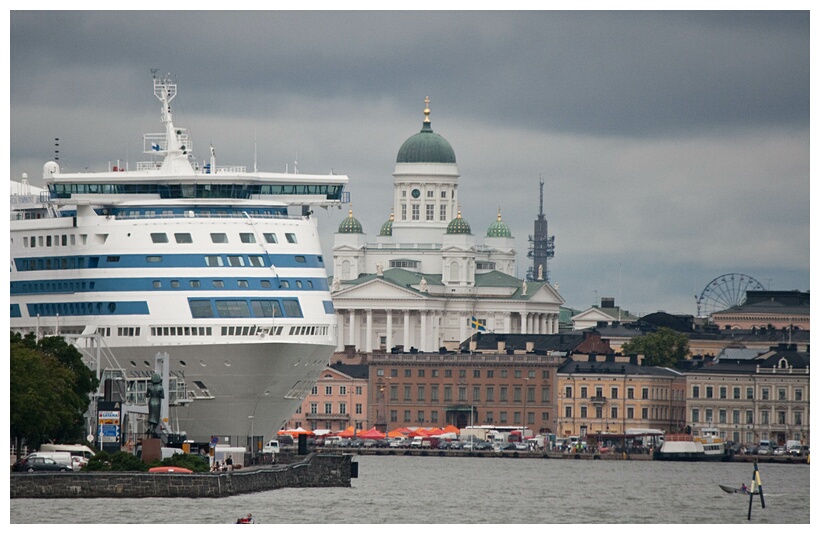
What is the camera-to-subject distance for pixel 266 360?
8250 cm

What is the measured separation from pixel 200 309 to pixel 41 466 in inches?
673

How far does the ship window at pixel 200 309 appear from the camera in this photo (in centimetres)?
8219

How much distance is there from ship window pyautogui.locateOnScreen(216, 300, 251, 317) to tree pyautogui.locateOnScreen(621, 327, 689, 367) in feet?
313

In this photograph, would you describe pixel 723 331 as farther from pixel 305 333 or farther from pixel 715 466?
pixel 305 333

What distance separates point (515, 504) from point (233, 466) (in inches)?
316

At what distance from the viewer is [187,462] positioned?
2680 inches

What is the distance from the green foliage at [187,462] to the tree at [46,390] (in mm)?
3839

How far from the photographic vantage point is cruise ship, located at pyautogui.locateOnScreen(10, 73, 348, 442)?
82.1m

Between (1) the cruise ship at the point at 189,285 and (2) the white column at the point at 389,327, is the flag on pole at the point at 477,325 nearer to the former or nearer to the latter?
(2) the white column at the point at 389,327

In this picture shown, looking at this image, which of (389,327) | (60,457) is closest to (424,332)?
(389,327)

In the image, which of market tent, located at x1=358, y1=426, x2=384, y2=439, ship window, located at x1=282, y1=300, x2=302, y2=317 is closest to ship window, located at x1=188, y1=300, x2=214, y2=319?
ship window, located at x1=282, y1=300, x2=302, y2=317

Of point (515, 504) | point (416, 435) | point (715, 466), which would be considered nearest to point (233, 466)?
point (515, 504)

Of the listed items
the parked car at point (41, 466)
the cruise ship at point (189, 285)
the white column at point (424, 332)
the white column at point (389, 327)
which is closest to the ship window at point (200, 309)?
the cruise ship at point (189, 285)

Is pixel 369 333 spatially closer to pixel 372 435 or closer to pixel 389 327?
pixel 389 327
